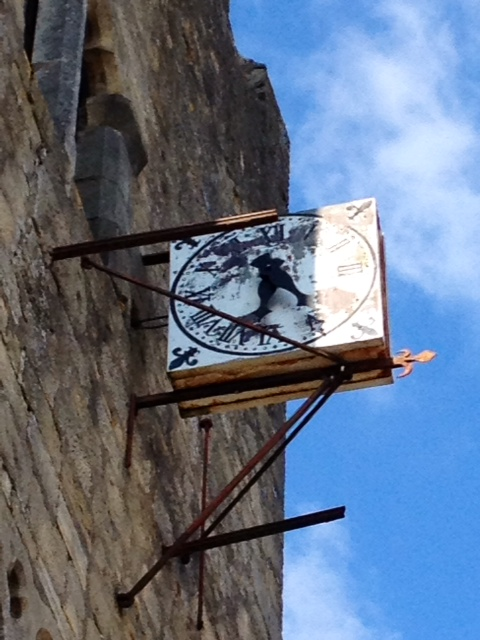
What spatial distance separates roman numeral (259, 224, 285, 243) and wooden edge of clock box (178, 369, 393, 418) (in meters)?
0.58

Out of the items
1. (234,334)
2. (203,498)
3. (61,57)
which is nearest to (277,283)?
(234,334)

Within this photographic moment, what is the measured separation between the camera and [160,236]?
18.0 feet

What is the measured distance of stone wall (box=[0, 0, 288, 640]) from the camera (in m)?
4.64

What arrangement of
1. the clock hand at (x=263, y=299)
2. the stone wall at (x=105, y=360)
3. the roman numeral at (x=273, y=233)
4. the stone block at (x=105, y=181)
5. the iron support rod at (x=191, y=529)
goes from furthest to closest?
the roman numeral at (x=273, y=233)
the stone block at (x=105, y=181)
the clock hand at (x=263, y=299)
the iron support rod at (x=191, y=529)
the stone wall at (x=105, y=360)

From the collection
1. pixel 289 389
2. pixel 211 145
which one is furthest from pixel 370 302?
pixel 211 145

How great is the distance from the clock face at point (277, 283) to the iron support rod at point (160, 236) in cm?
32

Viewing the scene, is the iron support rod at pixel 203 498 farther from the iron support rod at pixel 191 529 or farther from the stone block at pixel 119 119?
the stone block at pixel 119 119

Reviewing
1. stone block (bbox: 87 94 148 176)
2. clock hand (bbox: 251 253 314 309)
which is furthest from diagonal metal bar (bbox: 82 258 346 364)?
stone block (bbox: 87 94 148 176)

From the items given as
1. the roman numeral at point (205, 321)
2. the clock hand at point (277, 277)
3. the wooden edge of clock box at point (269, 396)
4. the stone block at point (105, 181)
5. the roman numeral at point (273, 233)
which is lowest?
the wooden edge of clock box at point (269, 396)

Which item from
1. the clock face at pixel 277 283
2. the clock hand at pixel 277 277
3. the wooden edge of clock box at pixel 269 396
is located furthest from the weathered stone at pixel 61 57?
the wooden edge of clock box at pixel 269 396

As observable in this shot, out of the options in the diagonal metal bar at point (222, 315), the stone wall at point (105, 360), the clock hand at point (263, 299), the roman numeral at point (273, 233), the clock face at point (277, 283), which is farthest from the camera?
the roman numeral at point (273, 233)

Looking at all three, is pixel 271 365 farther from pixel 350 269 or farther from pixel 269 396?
pixel 350 269

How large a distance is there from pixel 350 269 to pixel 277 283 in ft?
0.77

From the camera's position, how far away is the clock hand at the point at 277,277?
577 centimetres
